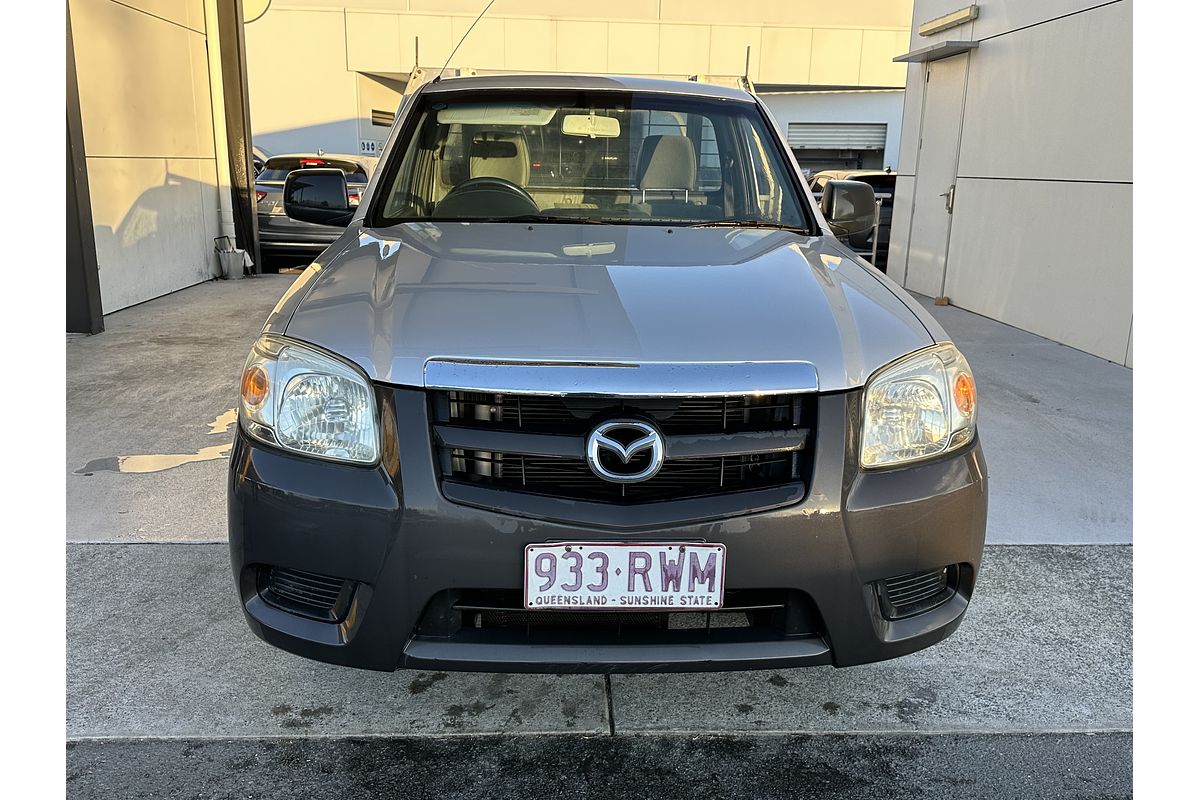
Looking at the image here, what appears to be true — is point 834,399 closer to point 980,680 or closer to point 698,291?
point 698,291

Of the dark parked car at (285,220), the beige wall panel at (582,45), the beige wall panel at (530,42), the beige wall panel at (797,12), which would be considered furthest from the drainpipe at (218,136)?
the beige wall panel at (797,12)

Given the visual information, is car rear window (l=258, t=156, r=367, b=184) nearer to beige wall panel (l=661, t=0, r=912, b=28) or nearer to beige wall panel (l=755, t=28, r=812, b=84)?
beige wall panel (l=661, t=0, r=912, b=28)

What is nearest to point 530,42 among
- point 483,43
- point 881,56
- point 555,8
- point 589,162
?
point 555,8

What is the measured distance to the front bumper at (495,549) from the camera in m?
1.75

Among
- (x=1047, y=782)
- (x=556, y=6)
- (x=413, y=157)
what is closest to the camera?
(x=1047, y=782)

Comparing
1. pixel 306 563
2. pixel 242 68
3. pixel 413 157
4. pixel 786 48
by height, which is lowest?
pixel 306 563

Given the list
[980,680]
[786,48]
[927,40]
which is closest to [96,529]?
[980,680]

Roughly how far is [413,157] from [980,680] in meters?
2.52

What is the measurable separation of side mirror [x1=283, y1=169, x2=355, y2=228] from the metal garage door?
23.9 metres

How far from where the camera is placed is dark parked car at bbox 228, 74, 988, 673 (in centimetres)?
175

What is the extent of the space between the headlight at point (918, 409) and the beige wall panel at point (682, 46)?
Answer: 22749mm

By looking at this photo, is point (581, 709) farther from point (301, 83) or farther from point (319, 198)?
point (301, 83)

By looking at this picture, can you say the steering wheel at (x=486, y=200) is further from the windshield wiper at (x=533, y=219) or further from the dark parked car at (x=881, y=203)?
the dark parked car at (x=881, y=203)

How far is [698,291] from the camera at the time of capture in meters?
2.10
